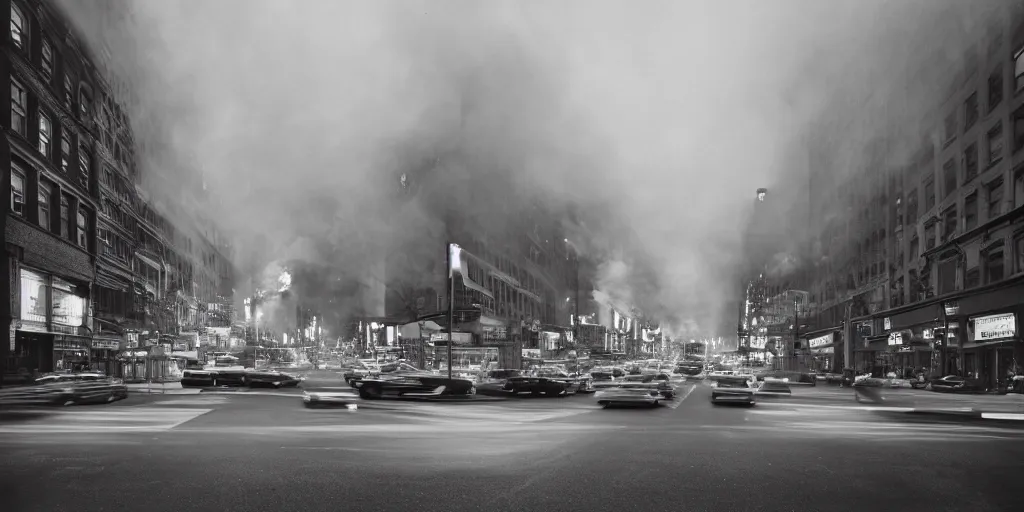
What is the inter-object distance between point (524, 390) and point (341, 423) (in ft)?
50.9

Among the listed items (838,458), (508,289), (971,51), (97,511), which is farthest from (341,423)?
(508,289)

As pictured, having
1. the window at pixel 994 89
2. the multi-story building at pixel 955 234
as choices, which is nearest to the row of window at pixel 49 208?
the multi-story building at pixel 955 234

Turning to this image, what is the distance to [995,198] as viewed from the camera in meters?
36.4

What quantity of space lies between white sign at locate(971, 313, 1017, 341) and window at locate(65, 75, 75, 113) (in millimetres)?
38385

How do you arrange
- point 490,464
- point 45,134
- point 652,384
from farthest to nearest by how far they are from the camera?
1. point 652,384
2. point 45,134
3. point 490,464

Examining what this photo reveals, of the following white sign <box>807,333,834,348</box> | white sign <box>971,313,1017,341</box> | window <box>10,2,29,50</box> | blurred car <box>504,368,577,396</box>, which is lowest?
white sign <box>807,333,834,348</box>

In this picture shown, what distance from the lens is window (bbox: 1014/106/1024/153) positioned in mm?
33097

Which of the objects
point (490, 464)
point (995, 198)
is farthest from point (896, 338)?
point (490, 464)

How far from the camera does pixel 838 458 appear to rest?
12391 millimetres

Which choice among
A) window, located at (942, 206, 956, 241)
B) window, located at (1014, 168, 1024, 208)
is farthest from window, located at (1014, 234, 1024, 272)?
window, located at (942, 206, 956, 241)

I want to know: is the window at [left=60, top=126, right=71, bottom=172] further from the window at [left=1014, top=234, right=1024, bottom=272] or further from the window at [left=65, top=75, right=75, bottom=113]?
the window at [left=1014, top=234, right=1024, bottom=272]

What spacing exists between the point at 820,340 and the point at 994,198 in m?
44.6

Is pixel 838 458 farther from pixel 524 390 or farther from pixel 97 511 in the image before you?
pixel 524 390

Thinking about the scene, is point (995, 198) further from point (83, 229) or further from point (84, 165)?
point (83, 229)
